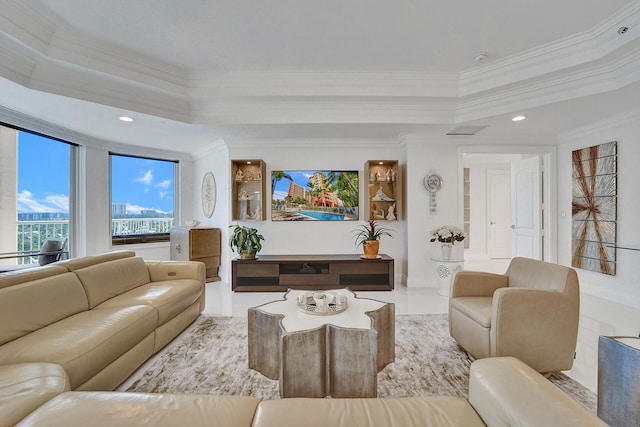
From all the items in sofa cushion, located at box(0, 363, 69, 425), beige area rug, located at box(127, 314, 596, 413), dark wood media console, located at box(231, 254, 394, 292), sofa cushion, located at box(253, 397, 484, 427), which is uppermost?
sofa cushion, located at box(253, 397, 484, 427)

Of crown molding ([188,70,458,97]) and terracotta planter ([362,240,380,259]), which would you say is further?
terracotta planter ([362,240,380,259])

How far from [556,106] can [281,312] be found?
151 inches

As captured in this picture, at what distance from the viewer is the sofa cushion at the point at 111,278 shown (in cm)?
240

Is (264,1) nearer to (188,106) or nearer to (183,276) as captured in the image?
(188,106)

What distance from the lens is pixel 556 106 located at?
3.35 m

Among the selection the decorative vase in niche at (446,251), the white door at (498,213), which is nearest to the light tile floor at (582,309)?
the decorative vase in niche at (446,251)

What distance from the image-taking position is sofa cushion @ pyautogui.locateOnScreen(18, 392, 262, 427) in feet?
3.29

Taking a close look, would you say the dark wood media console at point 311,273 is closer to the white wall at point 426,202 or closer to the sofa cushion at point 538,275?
the white wall at point 426,202

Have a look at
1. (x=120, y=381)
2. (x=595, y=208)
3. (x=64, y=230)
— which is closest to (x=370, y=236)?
(x=595, y=208)

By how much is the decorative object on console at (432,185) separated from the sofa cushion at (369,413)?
12.4ft

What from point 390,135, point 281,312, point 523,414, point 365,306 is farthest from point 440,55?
point 523,414

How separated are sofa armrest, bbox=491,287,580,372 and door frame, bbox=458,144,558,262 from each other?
278 centimetres

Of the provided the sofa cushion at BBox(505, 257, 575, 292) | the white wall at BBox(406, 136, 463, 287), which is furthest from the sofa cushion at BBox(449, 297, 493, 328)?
the white wall at BBox(406, 136, 463, 287)

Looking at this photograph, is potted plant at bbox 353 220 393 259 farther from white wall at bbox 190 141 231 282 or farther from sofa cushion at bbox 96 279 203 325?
sofa cushion at bbox 96 279 203 325
